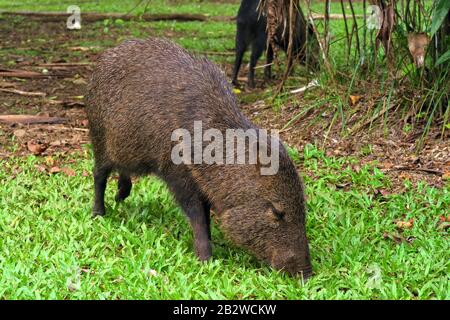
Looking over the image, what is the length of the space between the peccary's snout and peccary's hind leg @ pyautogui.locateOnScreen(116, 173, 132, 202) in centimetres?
164

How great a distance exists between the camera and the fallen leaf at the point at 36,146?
6.81 m

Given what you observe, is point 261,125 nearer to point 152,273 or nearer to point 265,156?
point 265,156

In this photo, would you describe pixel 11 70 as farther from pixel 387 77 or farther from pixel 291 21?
pixel 387 77

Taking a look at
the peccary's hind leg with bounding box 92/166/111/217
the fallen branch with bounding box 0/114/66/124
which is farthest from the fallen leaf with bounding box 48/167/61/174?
the fallen branch with bounding box 0/114/66/124

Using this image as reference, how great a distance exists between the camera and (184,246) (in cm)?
489

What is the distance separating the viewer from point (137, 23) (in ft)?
47.0

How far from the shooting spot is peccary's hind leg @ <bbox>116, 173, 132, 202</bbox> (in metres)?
5.52

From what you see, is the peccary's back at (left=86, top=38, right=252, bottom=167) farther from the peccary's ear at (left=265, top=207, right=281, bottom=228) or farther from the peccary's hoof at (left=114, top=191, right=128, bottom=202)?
the peccary's ear at (left=265, top=207, right=281, bottom=228)

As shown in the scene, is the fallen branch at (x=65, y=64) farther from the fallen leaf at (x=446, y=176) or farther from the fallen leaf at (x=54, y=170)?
the fallen leaf at (x=446, y=176)

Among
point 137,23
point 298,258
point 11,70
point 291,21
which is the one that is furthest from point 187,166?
point 137,23

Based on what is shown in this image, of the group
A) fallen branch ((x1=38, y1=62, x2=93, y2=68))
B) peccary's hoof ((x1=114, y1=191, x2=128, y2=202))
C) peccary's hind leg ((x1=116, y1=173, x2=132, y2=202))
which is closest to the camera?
peccary's hind leg ((x1=116, y1=173, x2=132, y2=202))

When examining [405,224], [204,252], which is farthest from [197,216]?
[405,224]
